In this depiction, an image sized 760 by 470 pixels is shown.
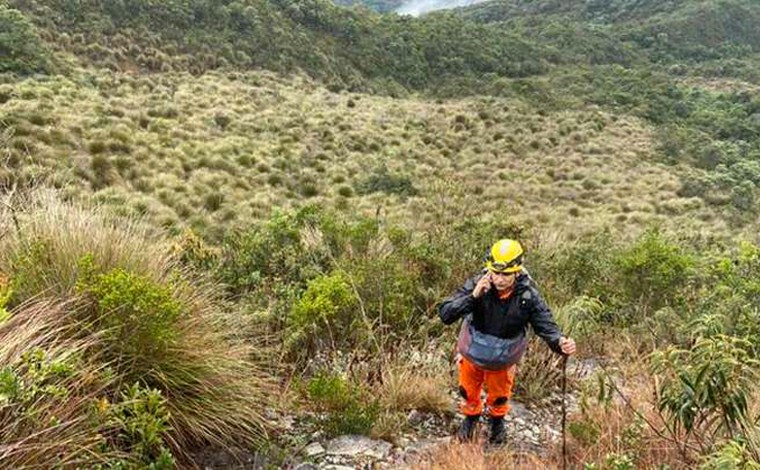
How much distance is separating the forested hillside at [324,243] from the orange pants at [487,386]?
25 cm

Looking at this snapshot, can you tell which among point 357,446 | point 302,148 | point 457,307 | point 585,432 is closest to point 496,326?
point 457,307

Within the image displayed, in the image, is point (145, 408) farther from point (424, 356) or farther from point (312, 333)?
point (424, 356)

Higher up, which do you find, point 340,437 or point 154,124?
point 340,437

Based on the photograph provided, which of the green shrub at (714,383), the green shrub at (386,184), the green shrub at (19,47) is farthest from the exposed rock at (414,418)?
the green shrub at (19,47)

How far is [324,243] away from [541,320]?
285 centimetres

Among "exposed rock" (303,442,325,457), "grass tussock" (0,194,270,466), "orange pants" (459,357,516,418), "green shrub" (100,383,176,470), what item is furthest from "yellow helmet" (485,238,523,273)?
"green shrub" (100,383,176,470)

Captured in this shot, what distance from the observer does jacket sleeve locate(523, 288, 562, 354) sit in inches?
140

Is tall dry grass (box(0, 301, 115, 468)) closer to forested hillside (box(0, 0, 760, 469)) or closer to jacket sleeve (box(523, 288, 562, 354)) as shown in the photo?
forested hillside (box(0, 0, 760, 469))

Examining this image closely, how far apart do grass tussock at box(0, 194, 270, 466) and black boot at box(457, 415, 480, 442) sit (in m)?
1.13

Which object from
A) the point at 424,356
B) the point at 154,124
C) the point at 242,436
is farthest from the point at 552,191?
the point at 242,436

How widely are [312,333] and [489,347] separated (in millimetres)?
1330

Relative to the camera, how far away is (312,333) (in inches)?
175

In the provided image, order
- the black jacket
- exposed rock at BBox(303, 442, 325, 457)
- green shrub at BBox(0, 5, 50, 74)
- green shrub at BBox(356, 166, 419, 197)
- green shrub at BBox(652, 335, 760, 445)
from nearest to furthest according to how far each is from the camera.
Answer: green shrub at BBox(652, 335, 760, 445) < exposed rock at BBox(303, 442, 325, 457) < the black jacket < green shrub at BBox(356, 166, 419, 197) < green shrub at BBox(0, 5, 50, 74)

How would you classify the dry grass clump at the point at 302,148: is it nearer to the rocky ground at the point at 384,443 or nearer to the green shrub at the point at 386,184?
the green shrub at the point at 386,184
